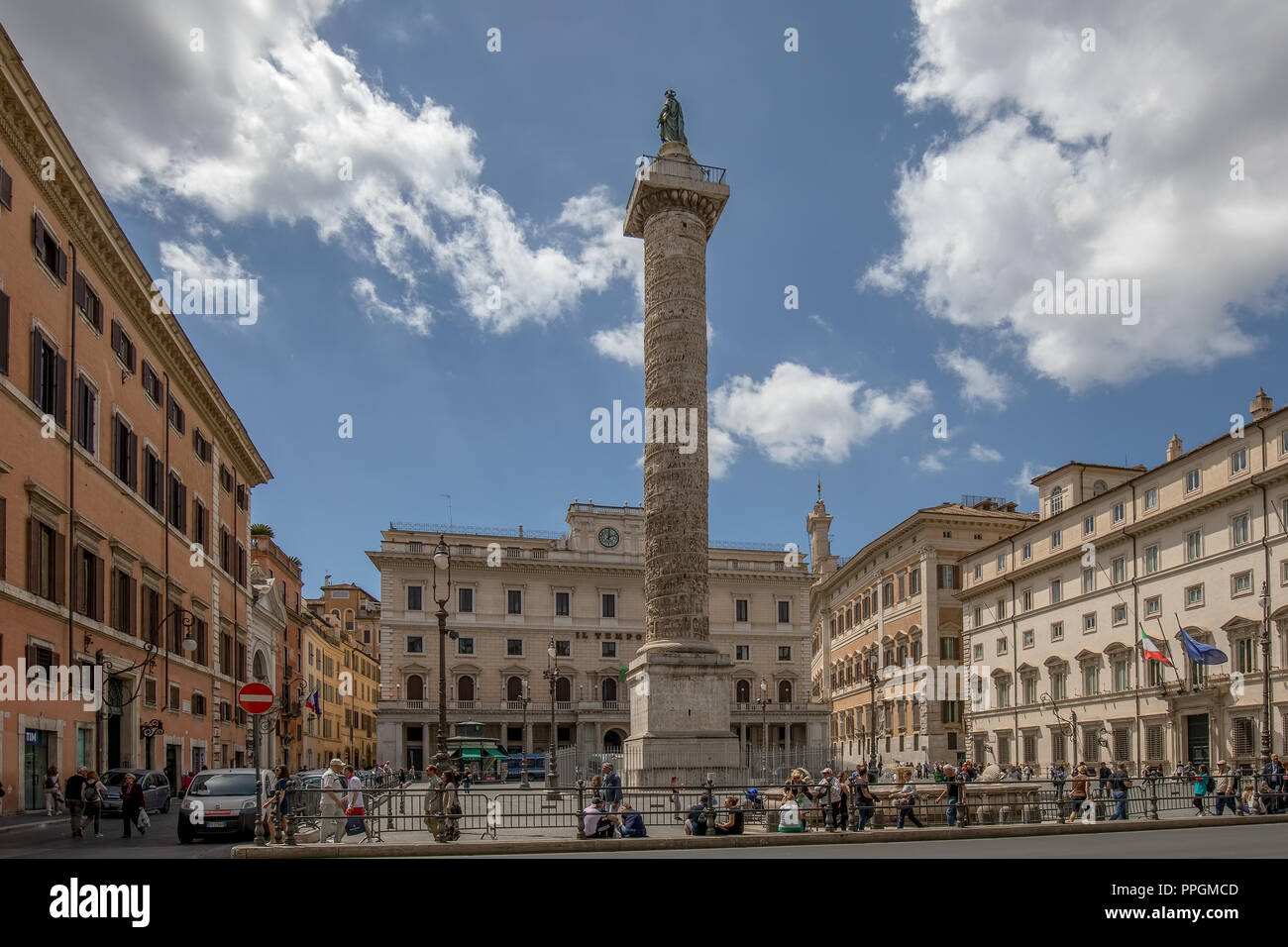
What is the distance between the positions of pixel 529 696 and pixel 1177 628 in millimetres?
36641

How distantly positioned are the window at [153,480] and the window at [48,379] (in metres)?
7.45

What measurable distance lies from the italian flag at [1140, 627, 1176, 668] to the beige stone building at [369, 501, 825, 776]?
2744 cm

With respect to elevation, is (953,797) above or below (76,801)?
below

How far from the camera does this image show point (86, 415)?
27.5 m

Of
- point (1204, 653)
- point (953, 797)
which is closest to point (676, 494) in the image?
point (953, 797)

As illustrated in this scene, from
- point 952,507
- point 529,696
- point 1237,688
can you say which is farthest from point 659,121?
point 529,696

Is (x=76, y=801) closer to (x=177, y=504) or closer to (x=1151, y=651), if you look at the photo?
(x=177, y=504)

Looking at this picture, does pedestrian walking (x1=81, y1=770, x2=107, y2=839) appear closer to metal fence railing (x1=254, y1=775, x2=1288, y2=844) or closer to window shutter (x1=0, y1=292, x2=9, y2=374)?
metal fence railing (x1=254, y1=775, x2=1288, y2=844)

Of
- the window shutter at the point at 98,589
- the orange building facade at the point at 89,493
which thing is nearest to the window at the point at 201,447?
the orange building facade at the point at 89,493

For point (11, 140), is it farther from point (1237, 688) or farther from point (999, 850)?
point (1237, 688)

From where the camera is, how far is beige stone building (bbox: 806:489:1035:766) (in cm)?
5891

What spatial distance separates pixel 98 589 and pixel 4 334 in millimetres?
7876
